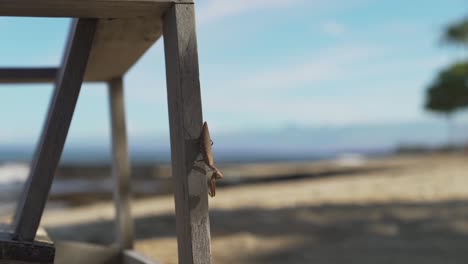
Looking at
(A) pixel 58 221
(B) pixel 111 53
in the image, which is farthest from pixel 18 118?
(B) pixel 111 53

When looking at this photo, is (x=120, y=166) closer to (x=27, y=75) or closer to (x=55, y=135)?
(x=27, y=75)

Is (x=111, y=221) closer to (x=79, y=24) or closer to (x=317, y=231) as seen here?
(x=317, y=231)

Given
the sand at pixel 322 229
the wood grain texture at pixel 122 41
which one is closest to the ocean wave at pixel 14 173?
the sand at pixel 322 229

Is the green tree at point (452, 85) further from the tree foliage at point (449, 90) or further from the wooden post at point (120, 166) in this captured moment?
the wooden post at point (120, 166)

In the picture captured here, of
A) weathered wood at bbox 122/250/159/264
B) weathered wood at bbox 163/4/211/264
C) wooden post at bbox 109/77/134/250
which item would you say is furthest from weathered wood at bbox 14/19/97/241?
wooden post at bbox 109/77/134/250

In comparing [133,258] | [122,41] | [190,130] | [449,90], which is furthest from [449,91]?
[190,130]

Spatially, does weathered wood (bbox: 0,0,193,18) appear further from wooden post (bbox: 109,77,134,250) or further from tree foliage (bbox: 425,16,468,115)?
tree foliage (bbox: 425,16,468,115)
